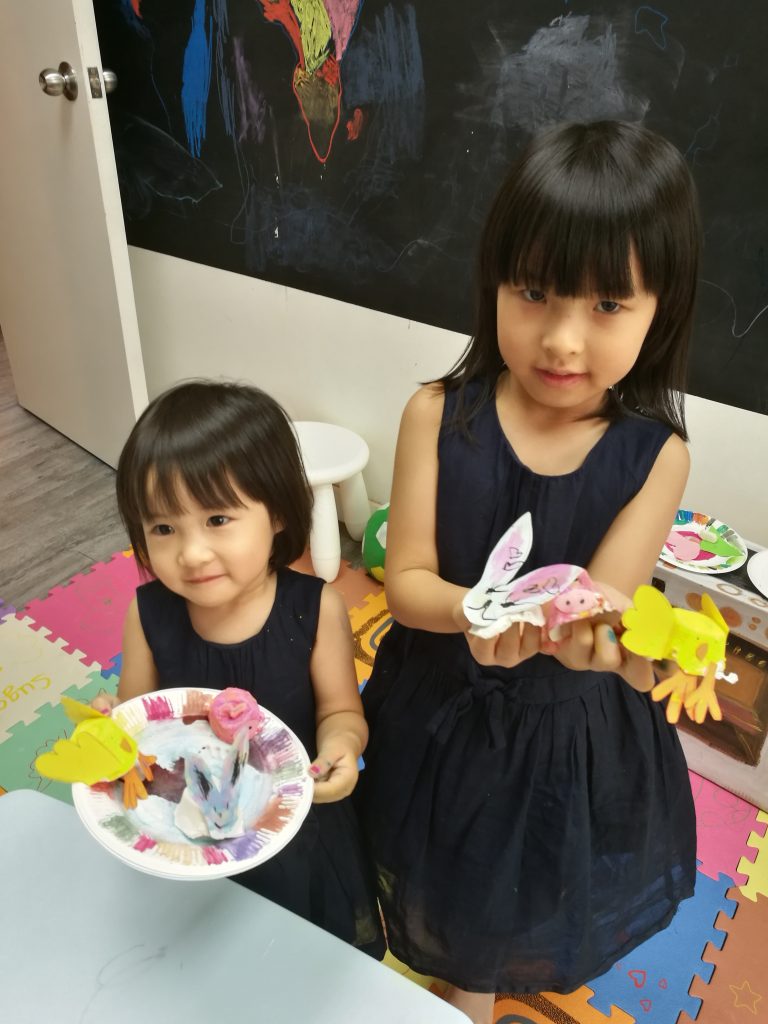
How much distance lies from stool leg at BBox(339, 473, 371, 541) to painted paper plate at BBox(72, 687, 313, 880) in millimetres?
1277

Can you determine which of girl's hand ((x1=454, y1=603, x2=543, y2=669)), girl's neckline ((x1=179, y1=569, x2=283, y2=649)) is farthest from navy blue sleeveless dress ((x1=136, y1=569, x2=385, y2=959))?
girl's hand ((x1=454, y1=603, x2=543, y2=669))

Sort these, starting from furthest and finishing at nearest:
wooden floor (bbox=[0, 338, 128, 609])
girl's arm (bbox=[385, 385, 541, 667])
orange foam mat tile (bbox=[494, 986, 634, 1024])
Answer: wooden floor (bbox=[0, 338, 128, 609]) < orange foam mat tile (bbox=[494, 986, 634, 1024]) < girl's arm (bbox=[385, 385, 541, 667])

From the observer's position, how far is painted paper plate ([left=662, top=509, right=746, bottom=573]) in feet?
4.33

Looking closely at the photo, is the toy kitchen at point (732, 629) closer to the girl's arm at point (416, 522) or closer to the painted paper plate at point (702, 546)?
the painted paper plate at point (702, 546)

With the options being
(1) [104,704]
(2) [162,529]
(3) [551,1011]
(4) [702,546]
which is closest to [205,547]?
(2) [162,529]

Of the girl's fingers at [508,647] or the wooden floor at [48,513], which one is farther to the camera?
the wooden floor at [48,513]

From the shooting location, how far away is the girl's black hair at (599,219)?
58 cm

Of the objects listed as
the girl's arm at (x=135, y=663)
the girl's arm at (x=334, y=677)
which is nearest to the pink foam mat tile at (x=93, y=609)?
the girl's arm at (x=135, y=663)

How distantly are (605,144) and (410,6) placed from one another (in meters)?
1.13

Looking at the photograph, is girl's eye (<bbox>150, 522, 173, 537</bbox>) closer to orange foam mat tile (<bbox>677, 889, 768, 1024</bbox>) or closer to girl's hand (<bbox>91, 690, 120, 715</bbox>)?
girl's hand (<bbox>91, 690, 120, 715</bbox>)

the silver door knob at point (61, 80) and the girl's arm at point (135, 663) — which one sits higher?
the silver door knob at point (61, 80)

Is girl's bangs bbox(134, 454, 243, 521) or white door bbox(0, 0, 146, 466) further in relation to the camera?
white door bbox(0, 0, 146, 466)

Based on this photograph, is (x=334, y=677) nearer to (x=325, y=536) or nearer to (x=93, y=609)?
(x=325, y=536)

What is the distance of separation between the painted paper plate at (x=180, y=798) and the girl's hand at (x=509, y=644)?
0.18m
